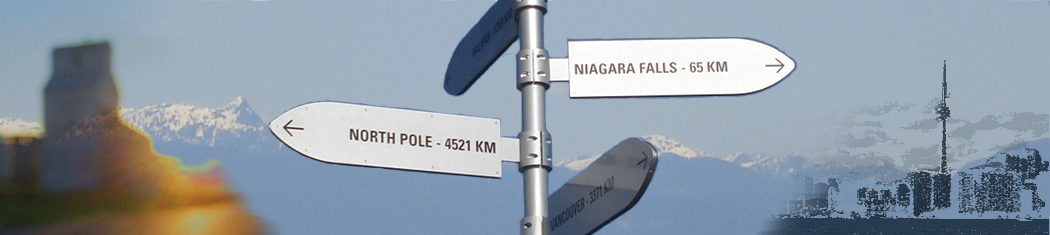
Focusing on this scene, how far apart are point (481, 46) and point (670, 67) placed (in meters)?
0.49

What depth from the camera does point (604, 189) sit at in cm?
241

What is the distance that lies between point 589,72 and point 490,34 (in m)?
0.32

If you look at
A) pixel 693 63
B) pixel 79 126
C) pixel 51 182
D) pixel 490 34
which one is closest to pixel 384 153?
pixel 490 34

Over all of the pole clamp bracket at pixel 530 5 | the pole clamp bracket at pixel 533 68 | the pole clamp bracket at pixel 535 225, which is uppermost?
the pole clamp bracket at pixel 530 5

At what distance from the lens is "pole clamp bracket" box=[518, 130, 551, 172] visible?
227 centimetres

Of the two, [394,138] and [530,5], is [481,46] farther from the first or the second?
[394,138]

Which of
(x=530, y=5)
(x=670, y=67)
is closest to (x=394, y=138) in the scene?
(x=530, y=5)

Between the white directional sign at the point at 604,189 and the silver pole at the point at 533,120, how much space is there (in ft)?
0.19

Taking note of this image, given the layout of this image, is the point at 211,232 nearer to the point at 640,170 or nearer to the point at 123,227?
the point at 123,227

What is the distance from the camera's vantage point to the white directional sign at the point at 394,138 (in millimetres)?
2215

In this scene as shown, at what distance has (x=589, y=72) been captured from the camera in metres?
2.39

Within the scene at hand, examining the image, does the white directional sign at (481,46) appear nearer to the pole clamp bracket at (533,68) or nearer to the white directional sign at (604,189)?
the pole clamp bracket at (533,68)

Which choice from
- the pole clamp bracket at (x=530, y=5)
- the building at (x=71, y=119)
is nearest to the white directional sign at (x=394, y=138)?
the pole clamp bracket at (x=530, y=5)

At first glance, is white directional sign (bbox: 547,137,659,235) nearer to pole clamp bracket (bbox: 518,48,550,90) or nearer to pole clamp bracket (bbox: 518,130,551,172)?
pole clamp bracket (bbox: 518,130,551,172)
